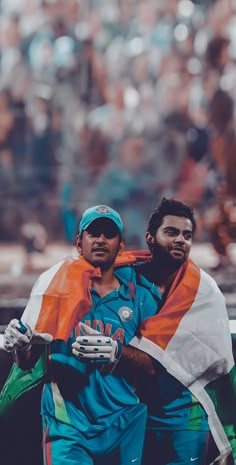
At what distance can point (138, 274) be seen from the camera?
2.26 m

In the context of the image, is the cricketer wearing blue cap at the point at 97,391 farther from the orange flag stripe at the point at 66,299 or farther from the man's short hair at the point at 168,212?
the man's short hair at the point at 168,212

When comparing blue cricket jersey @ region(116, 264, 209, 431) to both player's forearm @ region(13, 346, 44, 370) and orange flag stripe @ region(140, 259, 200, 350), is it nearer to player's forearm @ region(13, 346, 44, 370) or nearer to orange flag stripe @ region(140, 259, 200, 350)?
orange flag stripe @ region(140, 259, 200, 350)

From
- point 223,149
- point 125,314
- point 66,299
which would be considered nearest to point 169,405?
point 125,314

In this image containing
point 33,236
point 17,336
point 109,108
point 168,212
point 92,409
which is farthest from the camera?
point 33,236

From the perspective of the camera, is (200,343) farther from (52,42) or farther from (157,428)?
(52,42)

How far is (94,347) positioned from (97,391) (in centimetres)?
18

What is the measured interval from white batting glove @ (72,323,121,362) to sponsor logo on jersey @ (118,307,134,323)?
12 cm

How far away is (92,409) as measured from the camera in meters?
2.12

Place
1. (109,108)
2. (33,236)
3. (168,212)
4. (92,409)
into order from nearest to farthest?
(92,409) < (168,212) < (109,108) < (33,236)

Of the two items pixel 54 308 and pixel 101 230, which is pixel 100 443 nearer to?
pixel 54 308

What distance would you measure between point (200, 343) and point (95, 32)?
653 cm

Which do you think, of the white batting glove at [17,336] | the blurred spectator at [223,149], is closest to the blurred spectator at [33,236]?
the blurred spectator at [223,149]

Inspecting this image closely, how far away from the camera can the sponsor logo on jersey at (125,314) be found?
2.17m

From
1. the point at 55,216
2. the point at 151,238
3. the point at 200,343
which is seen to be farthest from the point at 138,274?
the point at 55,216
